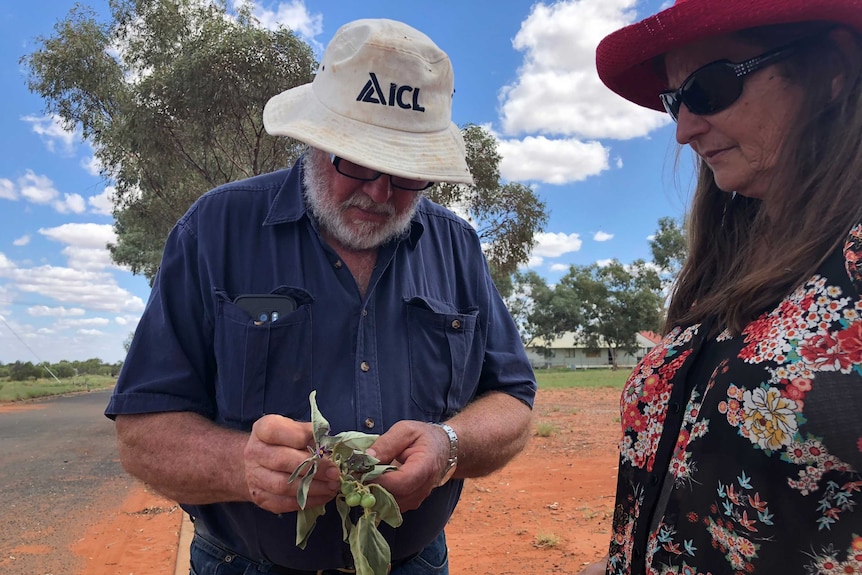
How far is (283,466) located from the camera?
5.61 ft

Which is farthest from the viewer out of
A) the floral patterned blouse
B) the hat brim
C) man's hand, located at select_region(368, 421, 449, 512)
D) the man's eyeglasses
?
the man's eyeglasses

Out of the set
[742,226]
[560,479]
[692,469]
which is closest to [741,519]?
[692,469]

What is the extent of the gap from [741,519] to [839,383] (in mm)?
376

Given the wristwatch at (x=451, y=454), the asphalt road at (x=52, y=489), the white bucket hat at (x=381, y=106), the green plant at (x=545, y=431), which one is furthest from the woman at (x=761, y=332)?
the green plant at (x=545, y=431)

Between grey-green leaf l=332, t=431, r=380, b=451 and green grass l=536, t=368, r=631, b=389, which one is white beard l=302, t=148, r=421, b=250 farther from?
green grass l=536, t=368, r=631, b=389

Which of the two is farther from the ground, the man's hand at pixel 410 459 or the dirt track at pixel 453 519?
the man's hand at pixel 410 459

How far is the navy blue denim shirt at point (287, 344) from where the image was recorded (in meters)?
2.13

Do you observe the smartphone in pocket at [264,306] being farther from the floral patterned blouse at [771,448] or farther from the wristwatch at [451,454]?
the floral patterned blouse at [771,448]

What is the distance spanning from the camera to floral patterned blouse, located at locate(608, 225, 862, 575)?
1.37 meters

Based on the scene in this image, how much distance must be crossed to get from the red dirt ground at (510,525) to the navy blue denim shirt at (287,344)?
429cm

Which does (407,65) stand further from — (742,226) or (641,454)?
(641,454)

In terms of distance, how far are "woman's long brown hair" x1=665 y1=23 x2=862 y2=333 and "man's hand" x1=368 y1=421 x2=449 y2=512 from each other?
2.89 feet

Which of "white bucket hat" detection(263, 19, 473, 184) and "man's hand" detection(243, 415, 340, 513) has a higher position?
"white bucket hat" detection(263, 19, 473, 184)

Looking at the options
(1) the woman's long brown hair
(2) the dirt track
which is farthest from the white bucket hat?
(2) the dirt track
